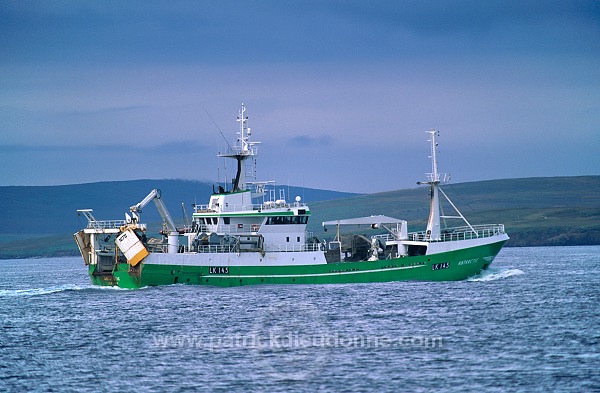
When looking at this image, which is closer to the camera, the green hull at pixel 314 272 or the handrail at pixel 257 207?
the green hull at pixel 314 272

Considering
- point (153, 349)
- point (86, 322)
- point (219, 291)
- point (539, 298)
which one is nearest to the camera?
point (153, 349)

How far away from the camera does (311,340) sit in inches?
1538

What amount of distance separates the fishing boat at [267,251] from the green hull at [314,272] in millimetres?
67

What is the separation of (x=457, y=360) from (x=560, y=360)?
3.66 metres

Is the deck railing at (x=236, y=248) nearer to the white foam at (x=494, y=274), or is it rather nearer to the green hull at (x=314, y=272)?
the green hull at (x=314, y=272)

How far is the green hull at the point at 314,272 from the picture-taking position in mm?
62531

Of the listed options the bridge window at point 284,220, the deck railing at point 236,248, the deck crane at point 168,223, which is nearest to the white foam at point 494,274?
the deck railing at point 236,248

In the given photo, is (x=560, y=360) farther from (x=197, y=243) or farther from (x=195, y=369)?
(x=197, y=243)

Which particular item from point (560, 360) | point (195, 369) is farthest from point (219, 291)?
point (560, 360)

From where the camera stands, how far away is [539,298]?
53500mm

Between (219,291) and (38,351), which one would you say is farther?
(219,291)

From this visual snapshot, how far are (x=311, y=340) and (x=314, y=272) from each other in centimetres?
2356

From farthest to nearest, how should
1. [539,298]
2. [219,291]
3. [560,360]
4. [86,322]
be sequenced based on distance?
1. [219,291]
2. [539,298]
3. [86,322]
4. [560,360]

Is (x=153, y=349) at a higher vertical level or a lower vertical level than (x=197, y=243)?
lower
